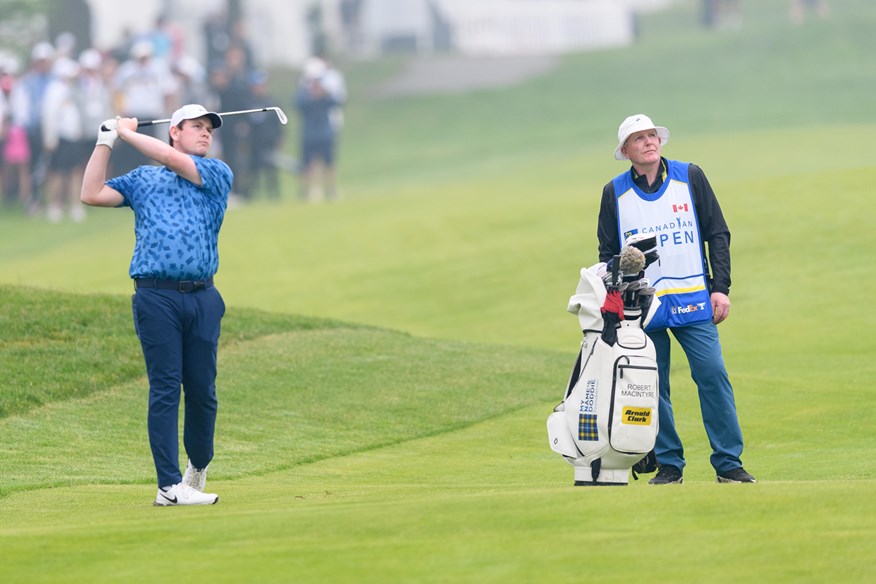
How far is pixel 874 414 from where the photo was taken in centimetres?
1277

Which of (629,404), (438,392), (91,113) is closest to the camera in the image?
(629,404)

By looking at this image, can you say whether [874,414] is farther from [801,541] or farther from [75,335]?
[75,335]

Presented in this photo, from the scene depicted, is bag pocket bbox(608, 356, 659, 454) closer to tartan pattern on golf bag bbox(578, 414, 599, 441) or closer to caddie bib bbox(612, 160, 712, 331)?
tartan pattern on golf bag bbox(578, 414, 599, 441)

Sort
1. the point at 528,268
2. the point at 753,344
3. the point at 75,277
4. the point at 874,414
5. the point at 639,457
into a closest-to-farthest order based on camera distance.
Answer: the point at 639,457
the point at 874,414
the point at 753,344
the point at 528,268
the point at 75,277

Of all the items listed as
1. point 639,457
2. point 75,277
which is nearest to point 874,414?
point 639,457

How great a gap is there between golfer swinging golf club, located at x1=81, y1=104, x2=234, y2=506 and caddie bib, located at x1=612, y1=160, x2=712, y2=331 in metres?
2.22

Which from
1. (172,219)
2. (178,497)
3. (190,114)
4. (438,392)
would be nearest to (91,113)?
(438,392)

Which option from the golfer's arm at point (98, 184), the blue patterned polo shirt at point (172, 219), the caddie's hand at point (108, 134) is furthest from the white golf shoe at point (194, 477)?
the caddie's hand at point (108, 134)

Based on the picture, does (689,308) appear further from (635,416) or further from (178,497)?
(178,497)

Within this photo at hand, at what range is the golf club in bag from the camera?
8.86 metres

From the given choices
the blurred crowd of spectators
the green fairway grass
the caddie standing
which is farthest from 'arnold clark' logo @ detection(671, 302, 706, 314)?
the blurred crowd of spectators

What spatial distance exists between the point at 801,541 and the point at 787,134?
3103 cm

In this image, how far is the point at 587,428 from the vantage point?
8.98 metres

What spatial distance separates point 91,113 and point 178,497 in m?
25.6
